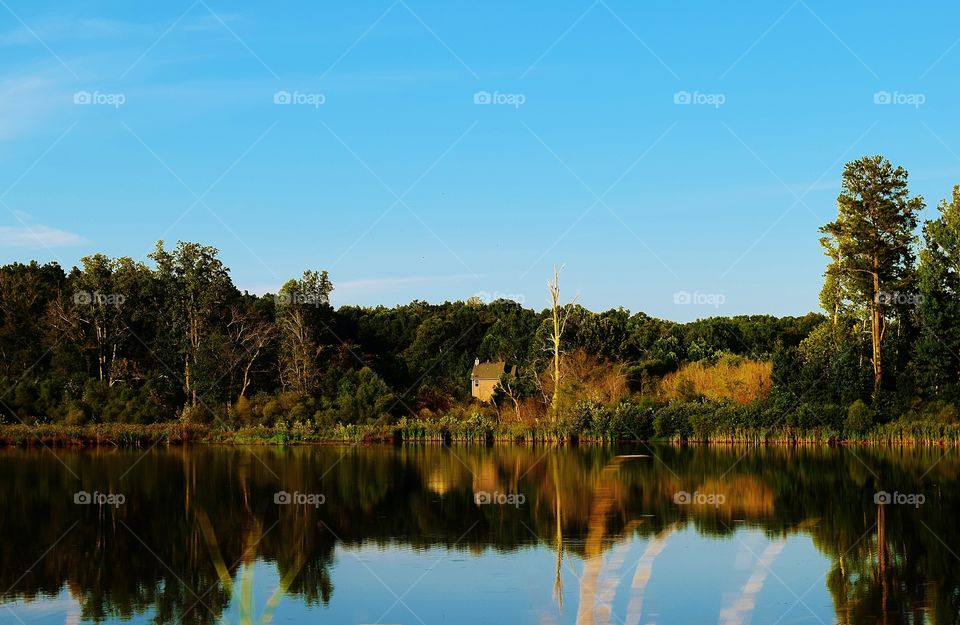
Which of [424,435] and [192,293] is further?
[192,293]

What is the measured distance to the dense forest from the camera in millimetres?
39719

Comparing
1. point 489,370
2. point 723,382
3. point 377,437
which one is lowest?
point 377,437

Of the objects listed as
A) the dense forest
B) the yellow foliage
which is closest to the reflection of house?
the dense forest

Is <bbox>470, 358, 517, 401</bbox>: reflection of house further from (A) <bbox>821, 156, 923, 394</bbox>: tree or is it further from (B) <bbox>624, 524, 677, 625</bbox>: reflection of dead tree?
(B) <bbox>624, 524, 677, 625</bbox>: reflection of dead tree

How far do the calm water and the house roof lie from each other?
3722 centimetres

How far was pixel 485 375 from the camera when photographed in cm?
6581

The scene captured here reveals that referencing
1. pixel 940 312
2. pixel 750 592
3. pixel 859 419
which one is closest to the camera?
pixel 750 592

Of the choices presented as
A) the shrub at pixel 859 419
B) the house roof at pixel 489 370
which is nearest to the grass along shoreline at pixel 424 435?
the shrub at pixel 859 419

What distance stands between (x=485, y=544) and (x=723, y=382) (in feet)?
98.8

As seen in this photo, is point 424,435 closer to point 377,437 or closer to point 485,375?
point 377,437

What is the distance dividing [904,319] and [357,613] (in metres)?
38.0

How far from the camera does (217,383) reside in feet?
156

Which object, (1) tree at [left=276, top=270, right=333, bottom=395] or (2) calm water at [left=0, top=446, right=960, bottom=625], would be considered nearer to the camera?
(2) calm water at [left=0, top=446, right=960, bottom=625]

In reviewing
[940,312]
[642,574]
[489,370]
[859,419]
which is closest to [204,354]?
[489,370]
